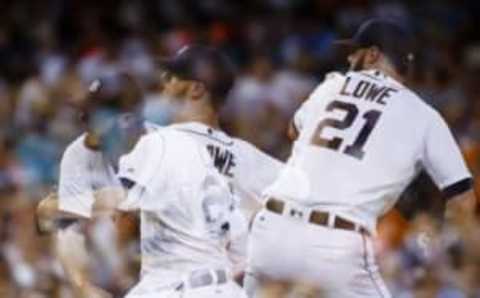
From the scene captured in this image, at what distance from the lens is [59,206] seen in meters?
9.77

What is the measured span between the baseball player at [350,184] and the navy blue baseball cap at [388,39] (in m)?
0.15

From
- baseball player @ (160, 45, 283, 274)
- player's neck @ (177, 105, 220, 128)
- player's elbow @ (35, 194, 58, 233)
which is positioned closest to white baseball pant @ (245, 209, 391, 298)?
baseball player @ (160, 45, 283, 274)

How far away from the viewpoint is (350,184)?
8867 mm

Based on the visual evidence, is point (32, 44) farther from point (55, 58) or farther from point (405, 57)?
point (405, 57)

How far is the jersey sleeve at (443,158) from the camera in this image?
8859mm

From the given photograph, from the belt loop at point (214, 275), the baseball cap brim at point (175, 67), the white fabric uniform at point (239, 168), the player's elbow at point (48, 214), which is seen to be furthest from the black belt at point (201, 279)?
the player's elbow at point (48, 214)

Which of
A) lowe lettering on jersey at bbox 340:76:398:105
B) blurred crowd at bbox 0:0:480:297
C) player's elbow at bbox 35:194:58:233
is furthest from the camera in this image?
blurred crowd at bbox 0:0:480:297

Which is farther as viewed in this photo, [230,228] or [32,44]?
[32,44]

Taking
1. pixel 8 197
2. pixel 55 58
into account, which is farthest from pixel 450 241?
pixel 55 58

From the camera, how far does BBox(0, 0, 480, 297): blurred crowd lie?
44.1ft

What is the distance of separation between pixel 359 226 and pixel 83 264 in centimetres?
152

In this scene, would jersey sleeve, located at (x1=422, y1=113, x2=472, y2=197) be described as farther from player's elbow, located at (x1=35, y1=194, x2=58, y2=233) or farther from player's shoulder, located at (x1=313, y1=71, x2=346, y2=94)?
player's elbow, located at (x1=35, y1=194, x2=58, y2=233)

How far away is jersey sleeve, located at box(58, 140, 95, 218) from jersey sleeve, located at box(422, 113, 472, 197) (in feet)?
5.49

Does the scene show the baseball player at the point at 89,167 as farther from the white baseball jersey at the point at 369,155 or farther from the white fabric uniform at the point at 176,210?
the white baseball jersey at the point at 369,155
